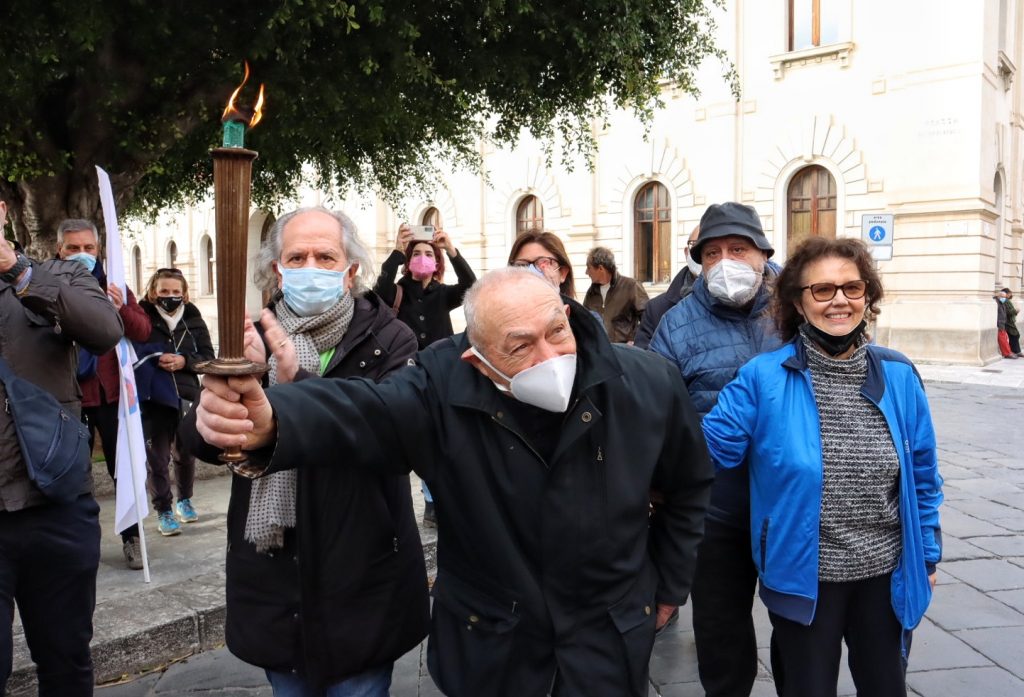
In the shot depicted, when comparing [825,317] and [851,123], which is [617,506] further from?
[851,123]

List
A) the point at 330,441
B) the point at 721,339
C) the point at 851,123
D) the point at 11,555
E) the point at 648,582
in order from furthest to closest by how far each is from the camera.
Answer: the point at 851,123
the point at 721,339
the point at 11,555
the point at 648,582
the point at 330,441

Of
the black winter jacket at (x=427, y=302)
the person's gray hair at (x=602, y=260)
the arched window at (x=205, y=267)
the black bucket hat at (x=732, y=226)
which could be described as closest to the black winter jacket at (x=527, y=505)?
the black bucket hat at (x=732, y=226)

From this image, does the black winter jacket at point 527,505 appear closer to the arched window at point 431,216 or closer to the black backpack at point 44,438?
the black backpack at point 44,438

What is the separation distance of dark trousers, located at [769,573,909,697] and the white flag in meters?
3.07

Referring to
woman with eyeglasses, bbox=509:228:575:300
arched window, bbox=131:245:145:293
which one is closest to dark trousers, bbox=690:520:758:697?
woman with eyeglasses, bbox=509:228:575:300

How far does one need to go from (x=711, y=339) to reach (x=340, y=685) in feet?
6.08

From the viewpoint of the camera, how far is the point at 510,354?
2006 millimetres

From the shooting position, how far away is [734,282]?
3355mm

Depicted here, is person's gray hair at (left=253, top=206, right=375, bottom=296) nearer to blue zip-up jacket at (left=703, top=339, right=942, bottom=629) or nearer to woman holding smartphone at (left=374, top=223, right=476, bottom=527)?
blue zip-up jacket at (left=703, top=339, right=942, bottom=629)

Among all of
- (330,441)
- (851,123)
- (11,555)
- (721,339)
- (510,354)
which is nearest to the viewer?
(330,441)

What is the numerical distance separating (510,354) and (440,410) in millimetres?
215

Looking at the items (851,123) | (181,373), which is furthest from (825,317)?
(851,123)

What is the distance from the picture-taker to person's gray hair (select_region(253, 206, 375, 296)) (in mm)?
2537

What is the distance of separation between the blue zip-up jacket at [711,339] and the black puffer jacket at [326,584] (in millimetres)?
1260
